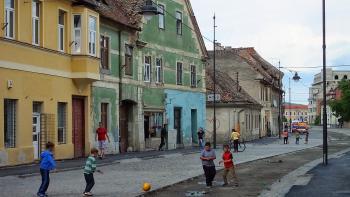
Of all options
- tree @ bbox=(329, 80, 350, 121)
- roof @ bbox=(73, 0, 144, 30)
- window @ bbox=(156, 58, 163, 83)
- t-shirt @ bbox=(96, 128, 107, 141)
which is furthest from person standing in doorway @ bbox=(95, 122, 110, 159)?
tree @ bbox=(329, 80, 350, 121)

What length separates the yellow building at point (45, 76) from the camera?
2450 cm

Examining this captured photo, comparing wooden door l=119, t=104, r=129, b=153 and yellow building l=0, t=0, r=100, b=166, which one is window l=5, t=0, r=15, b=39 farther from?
wooden door l=119, t=104, r=129, b=153

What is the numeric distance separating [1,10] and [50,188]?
8.84 metres

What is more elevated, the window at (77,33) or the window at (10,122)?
the window at (77,33)

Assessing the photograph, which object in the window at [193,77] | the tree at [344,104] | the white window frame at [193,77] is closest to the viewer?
the white window frame at [193,77]

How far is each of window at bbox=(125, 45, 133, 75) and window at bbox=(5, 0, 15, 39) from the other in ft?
42.3

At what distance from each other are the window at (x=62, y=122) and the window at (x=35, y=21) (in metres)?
3.75

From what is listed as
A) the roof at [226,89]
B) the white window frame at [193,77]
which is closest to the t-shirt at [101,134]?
the white window frame at [193,77]

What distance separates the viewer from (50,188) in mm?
17594

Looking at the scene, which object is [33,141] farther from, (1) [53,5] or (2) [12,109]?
(1) [53,5]

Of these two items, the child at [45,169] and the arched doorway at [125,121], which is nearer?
the child at [45,169]

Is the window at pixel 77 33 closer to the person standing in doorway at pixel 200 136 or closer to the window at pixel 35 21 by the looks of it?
the window at pixel 35 21

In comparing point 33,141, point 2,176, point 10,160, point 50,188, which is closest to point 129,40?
point 33,141

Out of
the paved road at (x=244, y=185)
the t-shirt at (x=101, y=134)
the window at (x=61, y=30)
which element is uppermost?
the window at (x=61, y=30)
